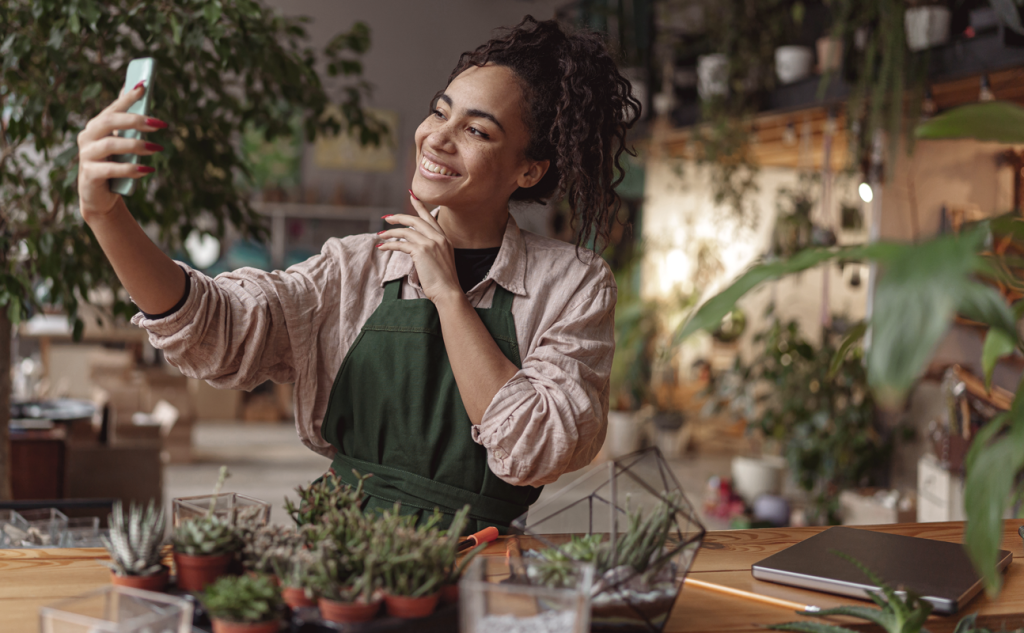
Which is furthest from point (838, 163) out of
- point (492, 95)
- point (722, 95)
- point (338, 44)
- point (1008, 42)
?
point (492, 95)

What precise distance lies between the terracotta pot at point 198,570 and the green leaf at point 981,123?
726mm

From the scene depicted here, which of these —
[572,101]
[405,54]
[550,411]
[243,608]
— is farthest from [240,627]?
[405,54]

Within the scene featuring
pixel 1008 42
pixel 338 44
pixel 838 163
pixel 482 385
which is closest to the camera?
pixel 482 385

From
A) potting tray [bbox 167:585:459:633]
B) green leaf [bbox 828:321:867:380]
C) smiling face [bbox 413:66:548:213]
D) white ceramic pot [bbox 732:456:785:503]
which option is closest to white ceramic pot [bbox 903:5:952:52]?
white ceramic pot [bbox 732:456:785:503]

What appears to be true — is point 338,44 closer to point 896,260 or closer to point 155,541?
point 155,541

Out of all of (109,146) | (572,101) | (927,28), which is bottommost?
(109,146)

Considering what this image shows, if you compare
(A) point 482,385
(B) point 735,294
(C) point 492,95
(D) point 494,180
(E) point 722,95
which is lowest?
(A) point 482,385

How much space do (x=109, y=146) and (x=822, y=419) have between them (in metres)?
3.63

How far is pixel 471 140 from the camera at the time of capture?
51.8 inches

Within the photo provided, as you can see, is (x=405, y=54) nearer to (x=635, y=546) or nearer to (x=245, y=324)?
(x=245, y=324)

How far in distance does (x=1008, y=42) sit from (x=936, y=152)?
979 millimetres

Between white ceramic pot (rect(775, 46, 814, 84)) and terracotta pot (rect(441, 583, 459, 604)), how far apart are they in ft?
13.1

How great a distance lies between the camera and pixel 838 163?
630cm

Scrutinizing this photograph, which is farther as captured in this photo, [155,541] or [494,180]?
[494,180]
